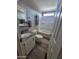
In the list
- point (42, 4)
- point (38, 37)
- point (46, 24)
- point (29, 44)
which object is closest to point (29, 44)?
point (29, 44)

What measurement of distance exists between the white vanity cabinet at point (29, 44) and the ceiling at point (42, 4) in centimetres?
29

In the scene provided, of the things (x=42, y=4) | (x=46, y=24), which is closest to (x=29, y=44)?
(x=46, y=24)

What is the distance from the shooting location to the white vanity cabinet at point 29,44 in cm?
85

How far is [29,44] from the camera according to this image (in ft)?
2.86

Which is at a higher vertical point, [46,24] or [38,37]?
[46,24]

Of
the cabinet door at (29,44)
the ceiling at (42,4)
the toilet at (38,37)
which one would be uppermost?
the ceiling at (42,4)

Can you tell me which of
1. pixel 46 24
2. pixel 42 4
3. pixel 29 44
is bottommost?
pixel 29 44

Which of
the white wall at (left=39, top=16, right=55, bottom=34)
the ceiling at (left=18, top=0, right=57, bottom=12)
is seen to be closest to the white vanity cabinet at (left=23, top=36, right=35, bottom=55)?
the white wall at (left=39, top=16, right=55, bottom=34)

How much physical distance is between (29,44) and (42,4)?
40 centimetres

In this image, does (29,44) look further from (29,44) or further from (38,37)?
(38,37)

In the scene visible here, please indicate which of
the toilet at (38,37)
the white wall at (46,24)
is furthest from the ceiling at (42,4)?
the toilet at (38,37)

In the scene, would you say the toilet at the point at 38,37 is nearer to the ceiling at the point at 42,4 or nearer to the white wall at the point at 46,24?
the white wall at the point at 46,24

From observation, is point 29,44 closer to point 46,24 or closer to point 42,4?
point 46,24
